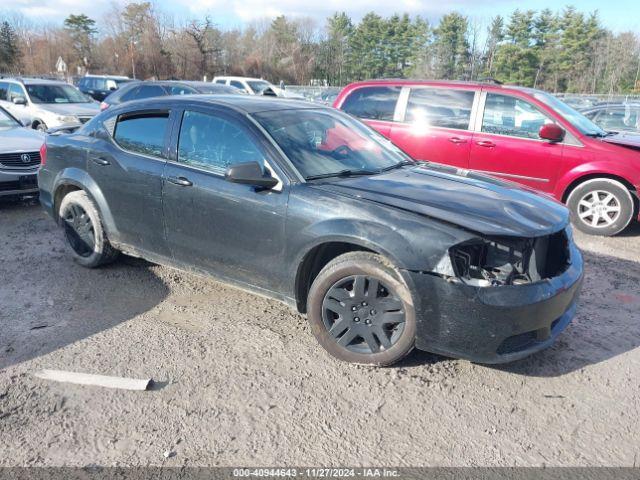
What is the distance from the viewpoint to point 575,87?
49406 mm

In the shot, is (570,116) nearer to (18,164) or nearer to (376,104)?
(376,104)

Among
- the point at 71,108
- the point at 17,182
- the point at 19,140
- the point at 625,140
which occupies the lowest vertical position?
the point at 17,182

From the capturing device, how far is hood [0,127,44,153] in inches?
282

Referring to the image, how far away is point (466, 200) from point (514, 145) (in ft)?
12.6

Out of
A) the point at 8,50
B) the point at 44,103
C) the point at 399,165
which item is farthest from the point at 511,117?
the point at 8,50

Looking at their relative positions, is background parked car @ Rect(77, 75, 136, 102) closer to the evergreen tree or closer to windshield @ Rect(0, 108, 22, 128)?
windshield @ Rect(0, 108, 22, 128)

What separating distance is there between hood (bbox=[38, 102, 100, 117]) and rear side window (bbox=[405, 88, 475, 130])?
8602 mm

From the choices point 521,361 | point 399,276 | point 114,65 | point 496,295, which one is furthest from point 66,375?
point 114,65

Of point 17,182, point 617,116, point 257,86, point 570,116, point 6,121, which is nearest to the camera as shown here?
point 570,116

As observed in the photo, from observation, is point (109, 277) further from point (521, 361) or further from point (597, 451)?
point (597, 451)

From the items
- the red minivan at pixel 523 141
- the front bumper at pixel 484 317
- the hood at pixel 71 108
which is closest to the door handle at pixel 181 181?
the front bumper at pixel 484 317

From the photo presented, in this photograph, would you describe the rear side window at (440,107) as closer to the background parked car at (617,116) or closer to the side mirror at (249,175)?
the side mirror at (249,175)

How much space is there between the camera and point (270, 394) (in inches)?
121

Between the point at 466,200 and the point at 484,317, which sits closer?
the point at 484,317
